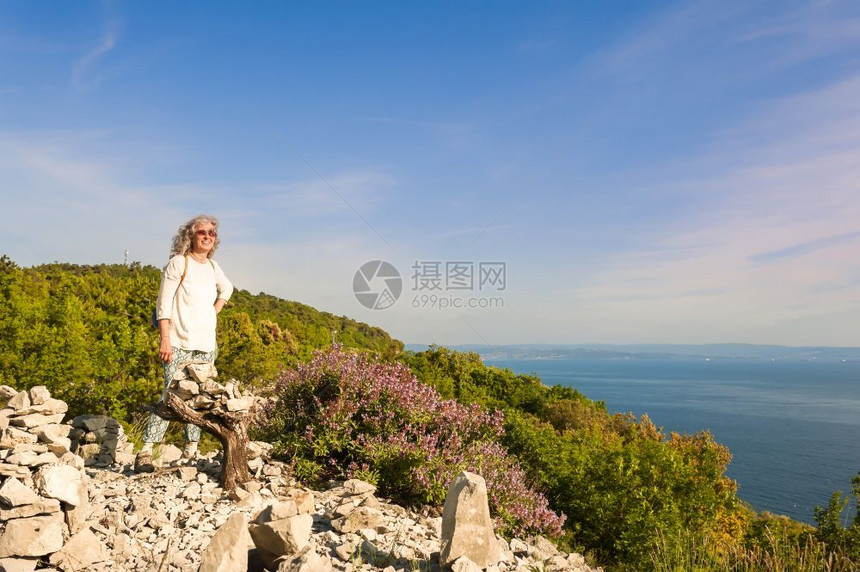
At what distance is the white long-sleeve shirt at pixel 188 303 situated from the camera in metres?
6.02

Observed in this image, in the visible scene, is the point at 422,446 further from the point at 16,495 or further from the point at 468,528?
the point at 16,495

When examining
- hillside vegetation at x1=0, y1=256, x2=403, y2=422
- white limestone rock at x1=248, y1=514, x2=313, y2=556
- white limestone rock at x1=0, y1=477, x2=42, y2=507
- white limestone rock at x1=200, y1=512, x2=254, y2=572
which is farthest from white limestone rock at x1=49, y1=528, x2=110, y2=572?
hillside vegetation at x1=0, y1=256, x2=403, y2=422

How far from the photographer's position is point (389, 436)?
634 centimetres

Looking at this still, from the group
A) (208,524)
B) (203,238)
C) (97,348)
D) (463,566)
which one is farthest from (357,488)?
(97,348)

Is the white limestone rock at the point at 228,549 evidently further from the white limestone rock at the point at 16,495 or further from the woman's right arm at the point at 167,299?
the woman's right arm at the point at 167,299

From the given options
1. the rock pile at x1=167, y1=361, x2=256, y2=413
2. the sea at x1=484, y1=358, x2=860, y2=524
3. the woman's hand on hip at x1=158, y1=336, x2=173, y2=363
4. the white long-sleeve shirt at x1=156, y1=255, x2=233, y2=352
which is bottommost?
the sea at x1=484, y1=358, x2=860, y2=524

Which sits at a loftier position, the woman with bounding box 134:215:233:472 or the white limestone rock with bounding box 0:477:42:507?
the woman with bounding box 134:215:233:472

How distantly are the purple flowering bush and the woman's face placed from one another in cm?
202

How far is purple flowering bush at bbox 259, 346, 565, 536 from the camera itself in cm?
610

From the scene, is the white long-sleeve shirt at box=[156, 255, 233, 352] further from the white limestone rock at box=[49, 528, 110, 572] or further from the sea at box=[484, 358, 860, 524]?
the sea at box=[484, 358, 860, 524]

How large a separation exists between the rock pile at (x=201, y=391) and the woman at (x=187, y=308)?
31cm

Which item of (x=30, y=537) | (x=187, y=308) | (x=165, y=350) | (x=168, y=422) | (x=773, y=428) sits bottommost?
(x=773, y=428)

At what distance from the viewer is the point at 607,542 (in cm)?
775

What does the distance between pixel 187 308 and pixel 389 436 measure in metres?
2.83
